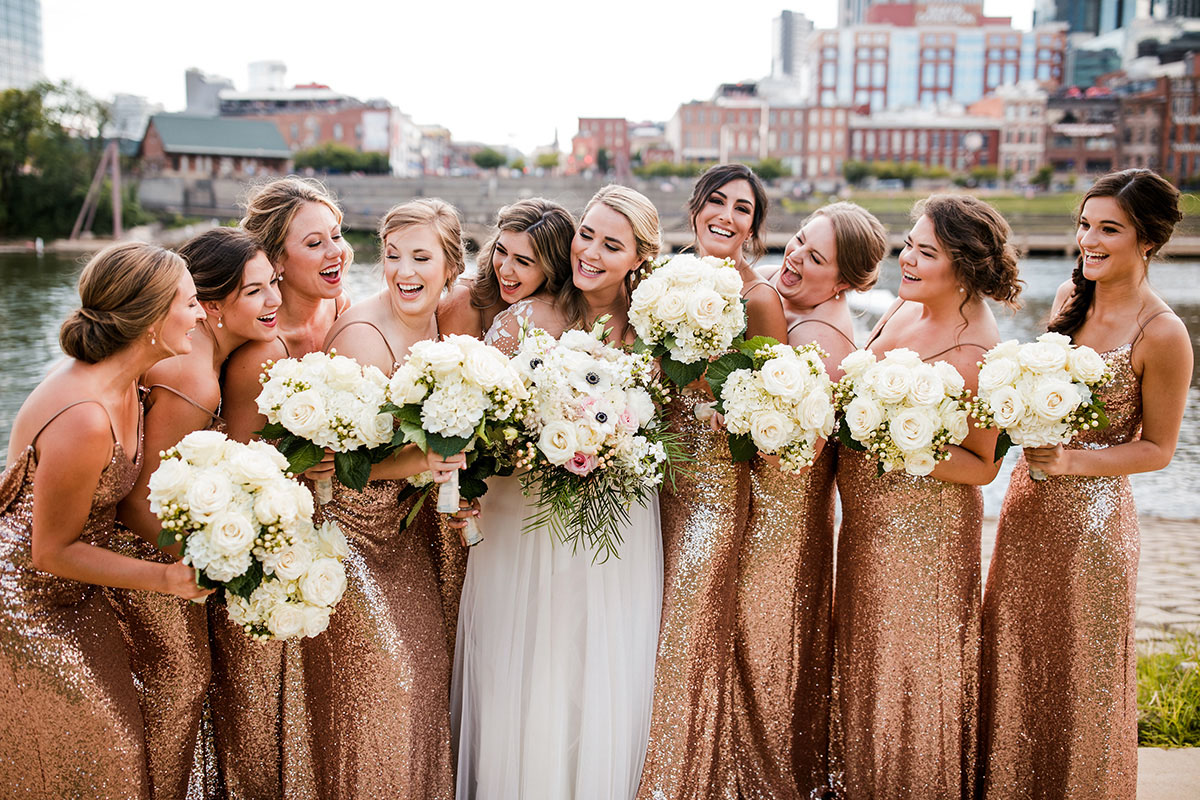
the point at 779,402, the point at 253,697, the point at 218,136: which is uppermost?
the point at 218,136

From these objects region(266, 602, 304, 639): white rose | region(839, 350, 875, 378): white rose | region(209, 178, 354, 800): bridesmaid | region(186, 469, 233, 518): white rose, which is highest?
region(839, 350, 875, 378): white rose

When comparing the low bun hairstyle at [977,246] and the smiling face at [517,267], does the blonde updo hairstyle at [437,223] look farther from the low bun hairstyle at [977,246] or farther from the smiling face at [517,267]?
the low bun hairstyle at [977,246]

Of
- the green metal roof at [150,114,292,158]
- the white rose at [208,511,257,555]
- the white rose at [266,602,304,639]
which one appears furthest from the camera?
the green metal roof at [150,114,292,158]

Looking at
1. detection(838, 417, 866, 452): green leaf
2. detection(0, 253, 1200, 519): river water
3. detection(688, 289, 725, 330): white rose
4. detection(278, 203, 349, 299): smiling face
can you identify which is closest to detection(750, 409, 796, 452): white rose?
detection(838, 417, 866, 452): green leaf

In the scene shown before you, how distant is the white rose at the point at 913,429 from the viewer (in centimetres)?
322

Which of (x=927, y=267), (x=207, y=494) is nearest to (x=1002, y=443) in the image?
(x=927, y=267)

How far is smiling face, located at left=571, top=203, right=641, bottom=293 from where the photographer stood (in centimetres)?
397

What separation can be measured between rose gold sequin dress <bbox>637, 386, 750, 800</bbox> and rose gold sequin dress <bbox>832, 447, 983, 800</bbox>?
1.79 ft

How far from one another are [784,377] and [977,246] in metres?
1.18

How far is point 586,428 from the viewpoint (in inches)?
121

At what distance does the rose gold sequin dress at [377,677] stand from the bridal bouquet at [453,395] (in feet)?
2.07

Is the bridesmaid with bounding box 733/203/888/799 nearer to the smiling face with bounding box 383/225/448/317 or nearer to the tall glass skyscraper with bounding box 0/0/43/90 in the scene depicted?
the smiling face with bounding box 383/225/448/317

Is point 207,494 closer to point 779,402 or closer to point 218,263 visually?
point 218,263

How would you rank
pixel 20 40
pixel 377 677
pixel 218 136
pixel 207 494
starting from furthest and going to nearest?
pixel 20 40
pixel 218 136
pixel 377 677
pixel 207 494
